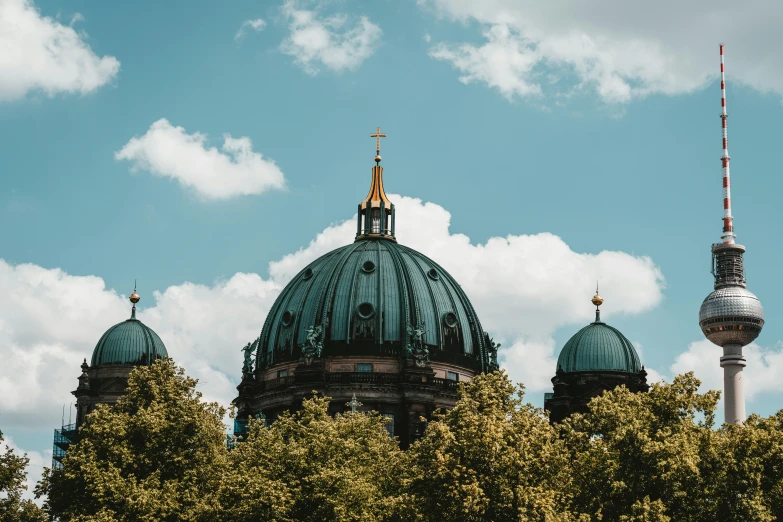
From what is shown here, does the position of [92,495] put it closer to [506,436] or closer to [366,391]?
[506,436]

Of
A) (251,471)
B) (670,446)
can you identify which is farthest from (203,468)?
(670,446)

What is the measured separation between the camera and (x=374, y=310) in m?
120

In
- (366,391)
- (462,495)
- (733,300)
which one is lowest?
(462,495)

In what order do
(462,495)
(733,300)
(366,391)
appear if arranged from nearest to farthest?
(462,495), (366,391), (733,300)

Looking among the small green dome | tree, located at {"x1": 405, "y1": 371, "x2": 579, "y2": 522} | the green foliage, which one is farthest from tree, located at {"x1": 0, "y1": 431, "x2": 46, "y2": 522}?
the small green dome

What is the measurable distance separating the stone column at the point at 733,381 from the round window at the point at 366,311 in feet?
119

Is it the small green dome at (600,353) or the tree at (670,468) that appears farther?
the small green dome at (600,353)

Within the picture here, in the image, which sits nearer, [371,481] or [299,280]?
[371,481]

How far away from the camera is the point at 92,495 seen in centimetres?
7488

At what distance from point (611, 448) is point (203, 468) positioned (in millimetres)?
26279

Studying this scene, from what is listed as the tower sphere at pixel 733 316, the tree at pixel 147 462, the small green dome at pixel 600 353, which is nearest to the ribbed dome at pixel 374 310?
the small green dome at pixel 600 353

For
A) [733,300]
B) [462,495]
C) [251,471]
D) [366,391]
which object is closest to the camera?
[462,495]

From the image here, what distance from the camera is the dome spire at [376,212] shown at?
133 meters

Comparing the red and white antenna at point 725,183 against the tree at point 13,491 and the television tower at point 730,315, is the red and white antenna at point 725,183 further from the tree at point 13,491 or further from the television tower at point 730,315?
the tree at point 13,491
